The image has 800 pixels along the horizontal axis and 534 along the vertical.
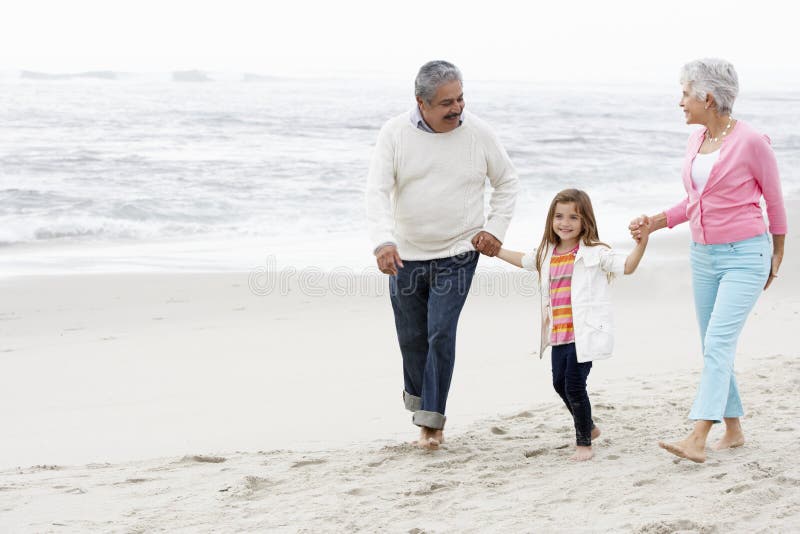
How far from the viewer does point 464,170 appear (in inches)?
182

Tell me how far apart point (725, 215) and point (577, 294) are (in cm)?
73

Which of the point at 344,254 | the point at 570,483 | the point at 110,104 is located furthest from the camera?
the point at 110,104

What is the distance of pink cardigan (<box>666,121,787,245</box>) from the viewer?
4039mm

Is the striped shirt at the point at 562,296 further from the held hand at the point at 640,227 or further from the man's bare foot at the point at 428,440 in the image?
the man's bare foot at the point at 428,440

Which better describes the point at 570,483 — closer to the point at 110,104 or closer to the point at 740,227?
the point at 740,227

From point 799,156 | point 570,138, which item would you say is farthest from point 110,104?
point 799,156

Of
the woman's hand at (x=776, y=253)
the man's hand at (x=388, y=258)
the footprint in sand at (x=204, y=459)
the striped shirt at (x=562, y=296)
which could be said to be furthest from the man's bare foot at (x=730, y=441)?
the footprint in sand at (x=204, y=459)

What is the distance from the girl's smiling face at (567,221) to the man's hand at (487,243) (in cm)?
32

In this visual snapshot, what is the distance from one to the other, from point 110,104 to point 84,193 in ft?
55.5

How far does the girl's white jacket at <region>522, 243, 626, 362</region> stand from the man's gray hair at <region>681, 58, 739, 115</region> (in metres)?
0.78

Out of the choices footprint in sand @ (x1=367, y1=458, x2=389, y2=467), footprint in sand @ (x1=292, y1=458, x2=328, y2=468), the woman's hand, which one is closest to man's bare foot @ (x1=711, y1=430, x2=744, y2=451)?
the woman's hand

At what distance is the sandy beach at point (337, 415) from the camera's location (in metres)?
3.78

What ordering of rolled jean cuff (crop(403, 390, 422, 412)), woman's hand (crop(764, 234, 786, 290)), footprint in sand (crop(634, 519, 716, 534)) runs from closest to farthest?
footprint in sand (crop(634, 519, 716, 534)), woman's hand (crop(764, 234, 786, 290)), rolled jean cuff (crop(403, 390, 422, 412))

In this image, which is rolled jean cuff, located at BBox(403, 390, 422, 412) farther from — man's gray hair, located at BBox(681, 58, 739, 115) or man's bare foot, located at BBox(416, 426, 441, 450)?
man's gray hair, located at BBox(681, 58, 739, 115)
